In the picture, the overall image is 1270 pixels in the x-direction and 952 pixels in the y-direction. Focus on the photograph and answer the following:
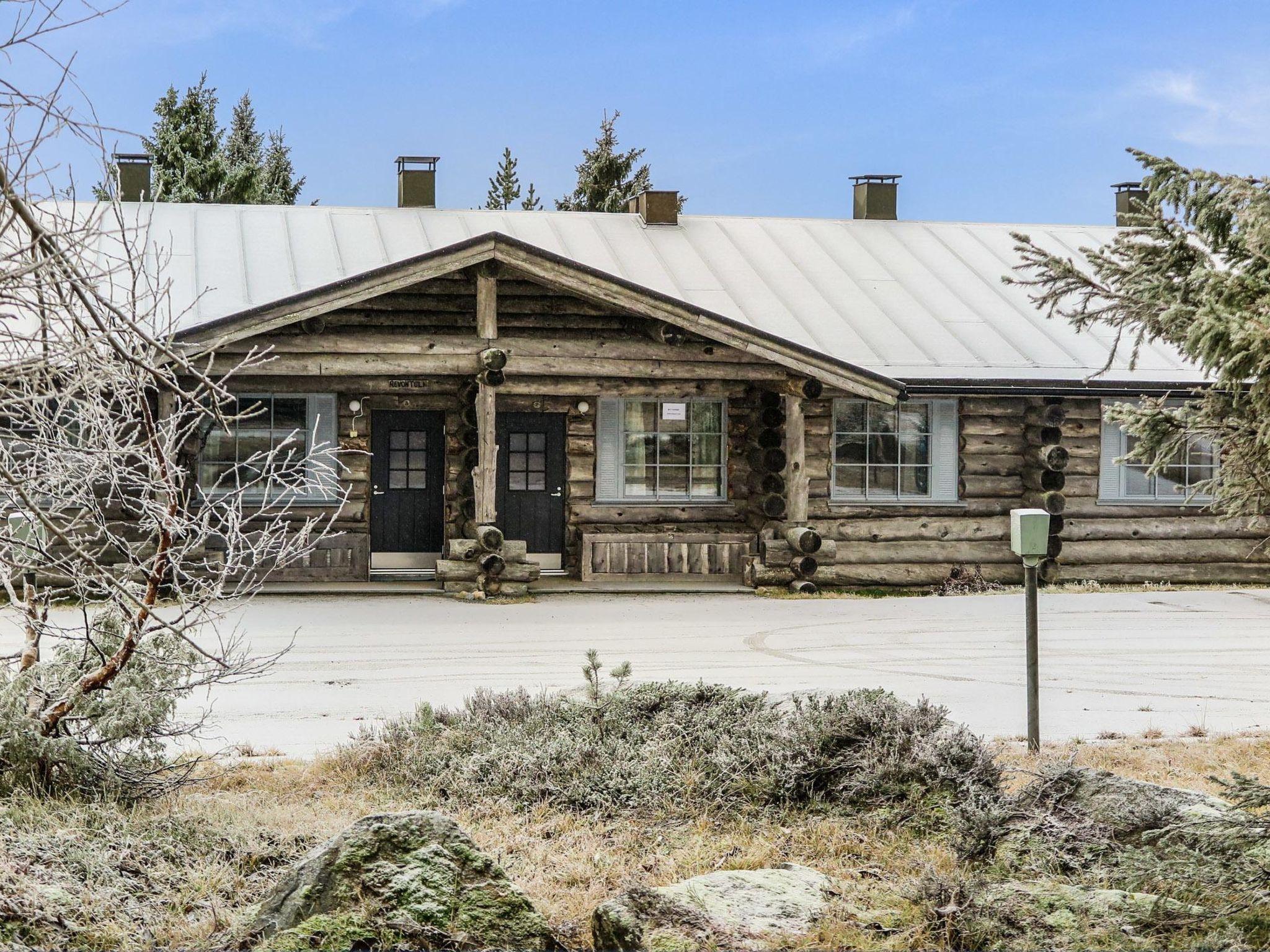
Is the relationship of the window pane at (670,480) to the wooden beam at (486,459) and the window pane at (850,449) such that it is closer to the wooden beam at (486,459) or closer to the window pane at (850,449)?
the window pane at (850,449)

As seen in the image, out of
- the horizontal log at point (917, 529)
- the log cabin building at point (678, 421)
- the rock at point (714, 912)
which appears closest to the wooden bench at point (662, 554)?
the log cabin building at point (678, 421)

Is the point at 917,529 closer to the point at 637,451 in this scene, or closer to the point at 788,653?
the point at 637,451

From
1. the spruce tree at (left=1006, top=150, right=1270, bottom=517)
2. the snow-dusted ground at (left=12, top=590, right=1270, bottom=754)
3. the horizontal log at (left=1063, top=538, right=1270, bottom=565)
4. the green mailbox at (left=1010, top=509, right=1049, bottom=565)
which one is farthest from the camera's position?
the horizontal log at (left=1063, top=538, right=1270, bottom=565)

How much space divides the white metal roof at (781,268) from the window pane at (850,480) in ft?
4.82

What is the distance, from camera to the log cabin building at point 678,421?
644 inches

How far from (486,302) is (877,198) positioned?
11308mm

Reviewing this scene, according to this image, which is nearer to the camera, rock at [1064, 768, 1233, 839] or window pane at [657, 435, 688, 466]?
rock at [1064, 768, 1233, 839]

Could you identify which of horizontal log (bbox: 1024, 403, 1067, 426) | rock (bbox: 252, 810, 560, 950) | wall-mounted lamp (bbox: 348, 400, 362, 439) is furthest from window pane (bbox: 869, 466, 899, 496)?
rock (bbox: 252, 810, 560, 950)

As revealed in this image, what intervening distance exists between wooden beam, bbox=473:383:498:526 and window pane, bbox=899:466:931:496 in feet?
19.9

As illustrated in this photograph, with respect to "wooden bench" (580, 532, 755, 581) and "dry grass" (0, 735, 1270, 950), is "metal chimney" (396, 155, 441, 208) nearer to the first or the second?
"wooden bench" (580, 532, 755, 581)

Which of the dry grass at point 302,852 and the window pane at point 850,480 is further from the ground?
the window pane at point 850,480

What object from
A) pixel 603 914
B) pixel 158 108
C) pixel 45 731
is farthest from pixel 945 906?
pixel 158 108

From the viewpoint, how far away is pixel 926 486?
19.1 meters

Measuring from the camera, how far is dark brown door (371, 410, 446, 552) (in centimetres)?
1839
